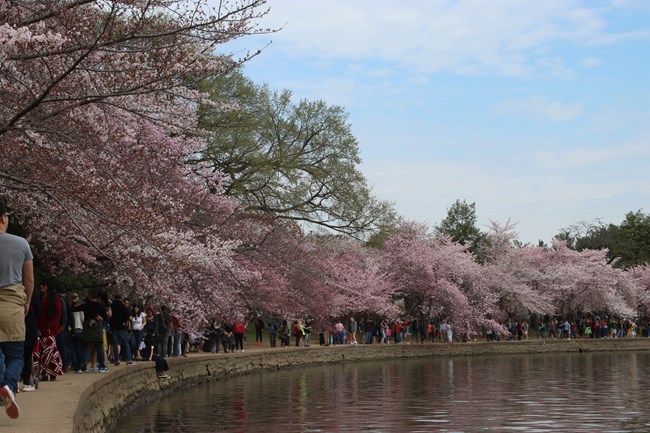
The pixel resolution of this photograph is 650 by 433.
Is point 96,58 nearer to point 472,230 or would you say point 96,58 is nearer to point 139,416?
point 139,416

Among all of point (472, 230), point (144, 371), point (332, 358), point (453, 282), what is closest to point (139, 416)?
point (144, 371)

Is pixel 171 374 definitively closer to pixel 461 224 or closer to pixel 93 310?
pixel 93 310

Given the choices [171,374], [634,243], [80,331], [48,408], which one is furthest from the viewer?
[634,243]

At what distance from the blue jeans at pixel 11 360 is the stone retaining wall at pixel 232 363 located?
4.54 ft

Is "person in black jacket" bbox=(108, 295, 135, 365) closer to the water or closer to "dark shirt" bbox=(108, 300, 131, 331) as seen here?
"dark shirt" bbox=(108, 300, 131, 331)

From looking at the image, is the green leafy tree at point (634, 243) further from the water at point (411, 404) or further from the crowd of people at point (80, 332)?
the crowd of people at point (80, 332)

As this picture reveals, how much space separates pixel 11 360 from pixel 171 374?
14.6 metres

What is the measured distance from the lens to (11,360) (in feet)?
29.6

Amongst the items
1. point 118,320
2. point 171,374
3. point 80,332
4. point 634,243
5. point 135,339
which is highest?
point 634,243

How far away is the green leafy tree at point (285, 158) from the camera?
1502 inches

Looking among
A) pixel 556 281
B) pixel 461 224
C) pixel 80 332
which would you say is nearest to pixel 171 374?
pixel 80 332

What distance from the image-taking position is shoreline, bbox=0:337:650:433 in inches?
425

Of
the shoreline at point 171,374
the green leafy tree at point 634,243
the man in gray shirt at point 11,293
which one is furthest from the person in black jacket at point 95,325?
the green leafy tree at point 634,243

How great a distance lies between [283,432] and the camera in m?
14.3
